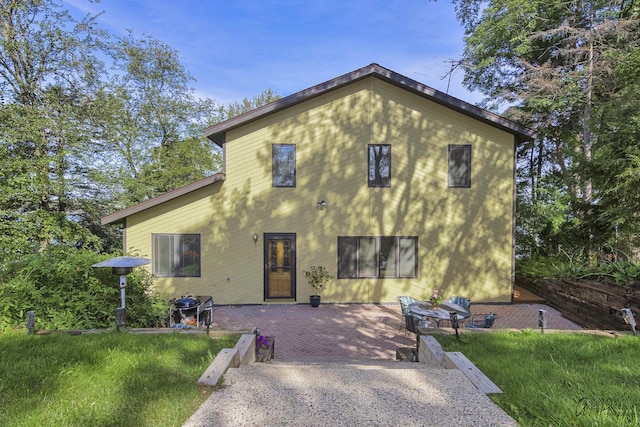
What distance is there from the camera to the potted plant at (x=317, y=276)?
1006 cm

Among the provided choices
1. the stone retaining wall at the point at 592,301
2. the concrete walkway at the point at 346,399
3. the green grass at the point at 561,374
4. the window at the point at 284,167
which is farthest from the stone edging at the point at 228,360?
the stone retaining wall at the point at 592,301

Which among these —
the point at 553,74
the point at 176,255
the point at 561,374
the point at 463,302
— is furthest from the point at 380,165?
the point at 553,74

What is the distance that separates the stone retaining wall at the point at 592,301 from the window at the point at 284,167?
27.3ft

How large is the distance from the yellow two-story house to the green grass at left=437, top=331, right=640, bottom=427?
17.2 ft

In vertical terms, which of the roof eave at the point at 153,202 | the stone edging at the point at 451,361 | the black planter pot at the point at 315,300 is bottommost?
the black planter pot at the point at 315,300

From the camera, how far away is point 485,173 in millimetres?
10312

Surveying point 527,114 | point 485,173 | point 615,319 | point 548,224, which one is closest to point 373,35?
point 527,114

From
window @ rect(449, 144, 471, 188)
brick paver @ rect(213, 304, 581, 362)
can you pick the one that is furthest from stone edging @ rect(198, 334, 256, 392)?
window @ rect(449, 144, 471, 188)

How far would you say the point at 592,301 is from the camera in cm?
767

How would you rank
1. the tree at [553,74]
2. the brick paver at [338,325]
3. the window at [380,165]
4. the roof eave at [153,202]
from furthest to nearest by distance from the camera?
the tree at [553,74]
the window at [380,165]
the roof eave at [153,202]
the brick paver at [338,325]

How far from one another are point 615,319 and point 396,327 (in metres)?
4.67

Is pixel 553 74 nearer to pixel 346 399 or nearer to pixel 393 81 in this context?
pixel 393 81

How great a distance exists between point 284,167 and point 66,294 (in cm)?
637

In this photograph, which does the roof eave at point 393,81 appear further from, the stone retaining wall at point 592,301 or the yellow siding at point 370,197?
the stone retaining wall at point 592,301
